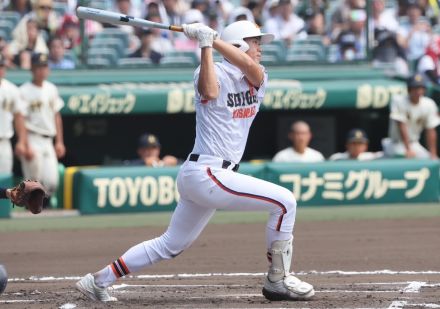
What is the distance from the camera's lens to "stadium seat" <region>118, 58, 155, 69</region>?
1538 centimetres

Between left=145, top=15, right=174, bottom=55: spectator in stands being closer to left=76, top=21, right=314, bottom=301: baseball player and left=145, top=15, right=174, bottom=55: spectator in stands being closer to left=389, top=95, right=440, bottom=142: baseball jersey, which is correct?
left=389, top=95, right=440, bottom=142: baseball jersey

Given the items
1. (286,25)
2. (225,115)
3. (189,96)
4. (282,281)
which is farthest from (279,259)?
(286,25)

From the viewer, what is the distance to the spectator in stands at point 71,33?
1525 centimetres

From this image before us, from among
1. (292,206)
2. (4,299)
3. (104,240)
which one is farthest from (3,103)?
(292,206)

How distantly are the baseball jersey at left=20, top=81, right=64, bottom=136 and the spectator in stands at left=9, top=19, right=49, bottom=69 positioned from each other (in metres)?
1.44

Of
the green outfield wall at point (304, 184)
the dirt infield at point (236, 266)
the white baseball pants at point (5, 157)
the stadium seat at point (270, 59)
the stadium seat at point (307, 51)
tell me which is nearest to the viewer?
the dirt infield at point (236, 266)

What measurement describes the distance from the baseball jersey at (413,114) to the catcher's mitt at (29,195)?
8.60 metres

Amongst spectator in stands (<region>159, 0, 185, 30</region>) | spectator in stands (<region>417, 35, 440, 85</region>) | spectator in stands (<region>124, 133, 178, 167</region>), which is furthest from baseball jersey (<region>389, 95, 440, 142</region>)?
spectator in stands (<region>159, 0, 185, 30</region>)

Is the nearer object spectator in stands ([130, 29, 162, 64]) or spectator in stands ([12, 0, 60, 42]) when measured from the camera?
spectator in stands ([12, 0, 60, 42])

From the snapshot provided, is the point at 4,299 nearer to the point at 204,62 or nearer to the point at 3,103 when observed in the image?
the point at 204,62

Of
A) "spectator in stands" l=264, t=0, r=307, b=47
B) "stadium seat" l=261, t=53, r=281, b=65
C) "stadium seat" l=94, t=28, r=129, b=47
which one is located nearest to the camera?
"stadium seat" l=94, t=28, r=129, b=47

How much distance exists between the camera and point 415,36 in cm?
1628

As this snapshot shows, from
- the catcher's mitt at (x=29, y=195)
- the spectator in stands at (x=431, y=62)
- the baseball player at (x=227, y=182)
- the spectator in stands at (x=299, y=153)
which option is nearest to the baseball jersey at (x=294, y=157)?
the spectator in stands at (x=299, y=153)

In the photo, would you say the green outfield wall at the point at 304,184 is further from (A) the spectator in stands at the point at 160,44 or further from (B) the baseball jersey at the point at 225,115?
(B) the baseball jersey at the point at 225,115
